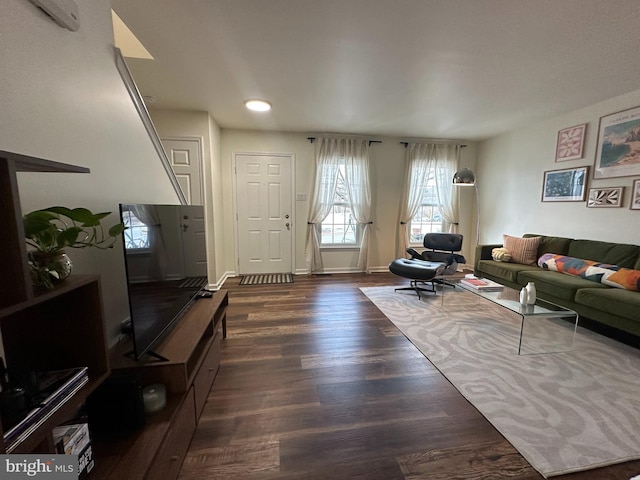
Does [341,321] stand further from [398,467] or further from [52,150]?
[52,150]

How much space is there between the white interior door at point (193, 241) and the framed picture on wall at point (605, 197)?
4.35m

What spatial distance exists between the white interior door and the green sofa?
3.44 meters

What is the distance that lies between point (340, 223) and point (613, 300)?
3.43 meters

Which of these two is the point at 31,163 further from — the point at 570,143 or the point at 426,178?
the point at 426,178

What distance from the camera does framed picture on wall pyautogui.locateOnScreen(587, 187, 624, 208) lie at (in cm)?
298

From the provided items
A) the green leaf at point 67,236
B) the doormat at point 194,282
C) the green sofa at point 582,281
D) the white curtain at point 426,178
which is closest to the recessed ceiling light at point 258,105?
the doormat at point 194,282

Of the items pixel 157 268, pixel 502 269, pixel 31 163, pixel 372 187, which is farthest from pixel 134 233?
pixel 372 187

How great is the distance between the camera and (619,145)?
296 cm

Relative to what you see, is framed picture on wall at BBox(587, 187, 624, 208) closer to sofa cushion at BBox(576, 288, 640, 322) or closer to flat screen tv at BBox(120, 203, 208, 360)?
sofa cushion at BBox(576, 288, 640, 322)

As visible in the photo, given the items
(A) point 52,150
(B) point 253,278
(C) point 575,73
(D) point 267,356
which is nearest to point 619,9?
(C) point 575,73

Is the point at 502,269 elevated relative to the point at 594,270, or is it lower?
lower

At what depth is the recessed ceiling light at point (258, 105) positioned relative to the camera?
314 centimetres

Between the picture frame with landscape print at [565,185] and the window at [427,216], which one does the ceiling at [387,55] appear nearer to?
the picture frame with landscape print at [565,185]

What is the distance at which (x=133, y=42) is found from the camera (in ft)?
7.23
